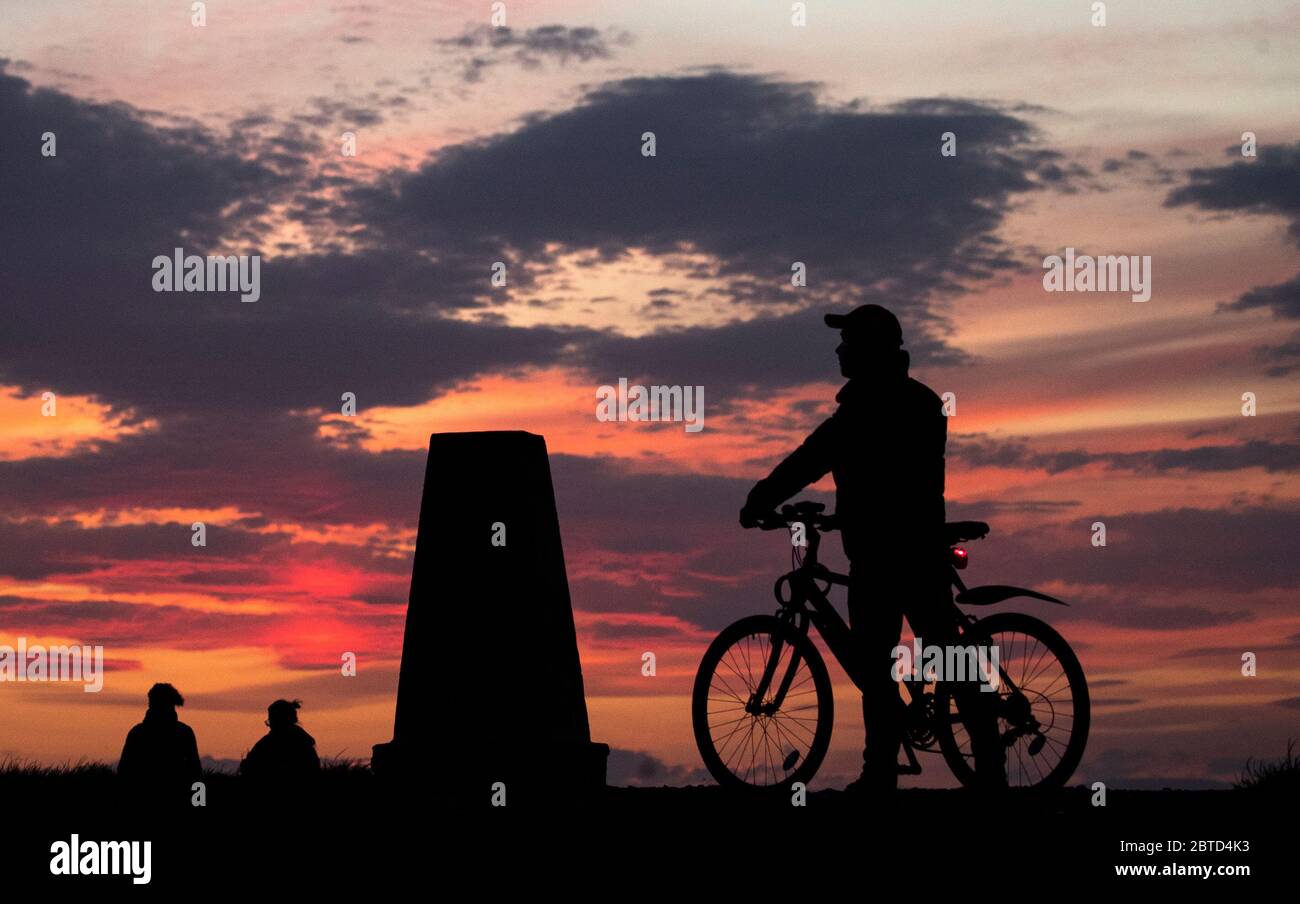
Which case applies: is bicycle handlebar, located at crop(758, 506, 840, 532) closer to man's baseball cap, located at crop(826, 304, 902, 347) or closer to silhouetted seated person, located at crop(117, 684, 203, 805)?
man's baseball cap, located at crop(826, 304, 902, 347)

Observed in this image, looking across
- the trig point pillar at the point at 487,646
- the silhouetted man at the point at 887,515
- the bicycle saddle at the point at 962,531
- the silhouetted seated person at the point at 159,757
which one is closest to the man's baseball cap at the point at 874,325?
the silhouetted man at the point at 887,515

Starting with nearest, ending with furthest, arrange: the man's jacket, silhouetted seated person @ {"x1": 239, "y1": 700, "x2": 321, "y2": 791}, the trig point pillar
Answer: the man's jacket, the trig point pillar, silhouetted seated person @ {"x1": 239, "y1": 700, "x2": 321, "y2": 791}

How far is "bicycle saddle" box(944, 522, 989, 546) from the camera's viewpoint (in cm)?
930

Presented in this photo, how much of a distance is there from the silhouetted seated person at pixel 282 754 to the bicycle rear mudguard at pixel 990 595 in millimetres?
5162

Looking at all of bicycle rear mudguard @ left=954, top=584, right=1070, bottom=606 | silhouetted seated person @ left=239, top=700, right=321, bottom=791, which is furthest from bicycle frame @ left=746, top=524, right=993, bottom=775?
silhouetted seated person @ left=239, top=700, right=321, bottom=791

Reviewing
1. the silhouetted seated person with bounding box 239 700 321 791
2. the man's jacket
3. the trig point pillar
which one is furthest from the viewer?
the silhouetted seated person with bounding box 239 700 321 791

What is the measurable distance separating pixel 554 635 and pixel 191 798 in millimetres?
3480

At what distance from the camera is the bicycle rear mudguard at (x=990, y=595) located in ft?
31.1

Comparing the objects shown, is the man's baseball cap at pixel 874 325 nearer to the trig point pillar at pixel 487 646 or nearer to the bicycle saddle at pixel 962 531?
the bicycle saddle at pixel 962 531

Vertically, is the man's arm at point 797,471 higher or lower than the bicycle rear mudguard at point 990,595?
higher

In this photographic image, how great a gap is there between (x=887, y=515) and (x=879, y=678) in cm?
99

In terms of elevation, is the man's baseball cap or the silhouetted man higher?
the man's baseball cap

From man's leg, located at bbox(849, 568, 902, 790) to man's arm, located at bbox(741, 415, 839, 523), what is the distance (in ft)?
2.18
